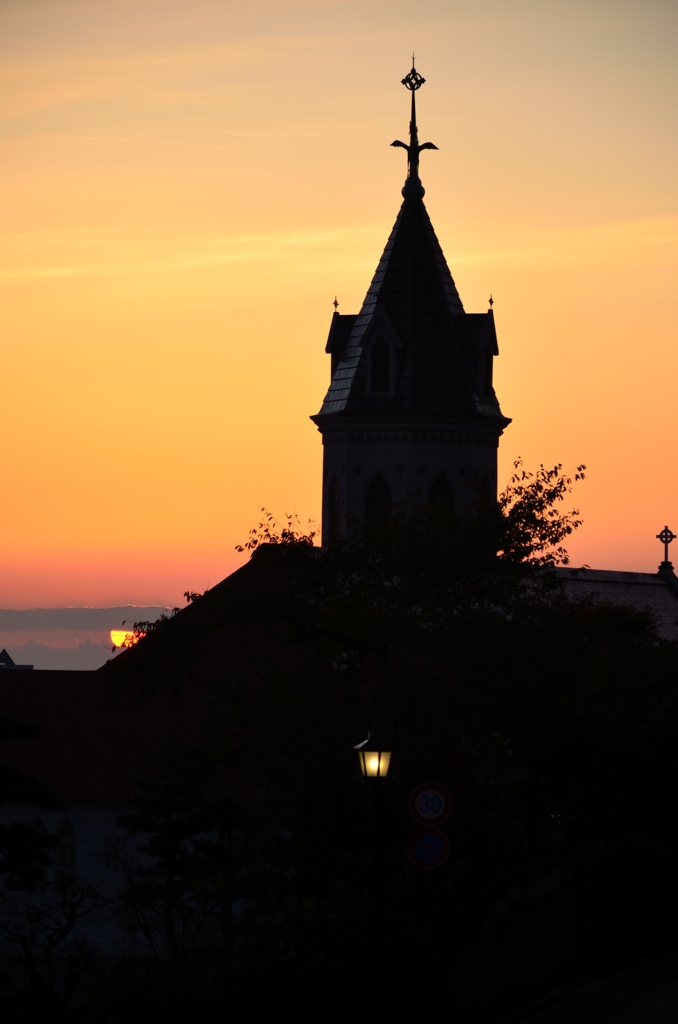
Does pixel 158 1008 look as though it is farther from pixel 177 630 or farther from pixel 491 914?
pixel 177 630

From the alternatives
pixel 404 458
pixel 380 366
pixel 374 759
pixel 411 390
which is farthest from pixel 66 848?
pixel 380 366

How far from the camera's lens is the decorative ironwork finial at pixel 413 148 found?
74312mm

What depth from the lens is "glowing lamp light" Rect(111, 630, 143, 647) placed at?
3747cm

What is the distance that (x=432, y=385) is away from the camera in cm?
7300

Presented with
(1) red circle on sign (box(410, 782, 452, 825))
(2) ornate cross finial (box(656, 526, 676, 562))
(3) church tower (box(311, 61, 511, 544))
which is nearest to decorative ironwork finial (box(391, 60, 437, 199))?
(3) church tower (box(311, 61, 511, 544))

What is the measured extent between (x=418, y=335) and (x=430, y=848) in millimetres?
53010

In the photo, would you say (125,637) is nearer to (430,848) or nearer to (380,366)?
(430,848)

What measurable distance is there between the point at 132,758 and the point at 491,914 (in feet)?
87.6

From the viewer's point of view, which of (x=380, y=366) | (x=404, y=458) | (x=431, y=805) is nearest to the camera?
(x=431, y=805)

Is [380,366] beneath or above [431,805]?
above

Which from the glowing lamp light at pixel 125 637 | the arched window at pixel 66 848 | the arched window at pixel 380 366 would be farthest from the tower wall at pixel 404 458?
the glowing lamp light at pixel 125 637

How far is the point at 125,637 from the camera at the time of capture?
1494 inches

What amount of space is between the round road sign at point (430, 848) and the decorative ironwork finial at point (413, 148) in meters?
55.2

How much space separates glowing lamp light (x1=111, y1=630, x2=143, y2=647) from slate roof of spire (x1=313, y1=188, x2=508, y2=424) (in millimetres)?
32840
